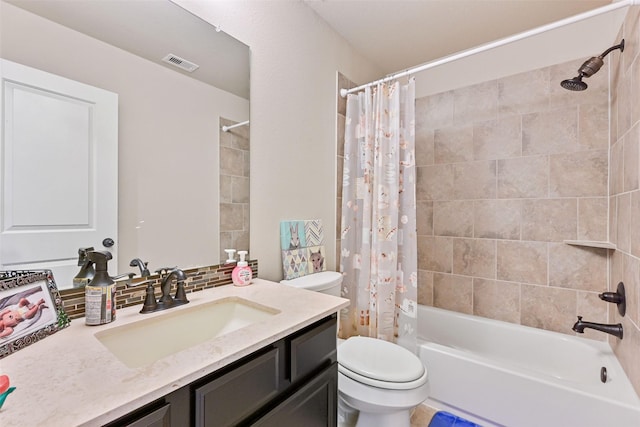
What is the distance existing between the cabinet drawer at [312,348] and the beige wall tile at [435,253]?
5.26 ft

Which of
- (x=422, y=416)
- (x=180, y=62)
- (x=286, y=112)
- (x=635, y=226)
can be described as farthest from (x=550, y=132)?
(x=180, y=62)

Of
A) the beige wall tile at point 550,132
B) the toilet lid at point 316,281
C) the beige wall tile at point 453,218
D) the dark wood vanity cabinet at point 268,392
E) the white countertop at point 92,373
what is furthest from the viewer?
the beige wall tile at point 453,218

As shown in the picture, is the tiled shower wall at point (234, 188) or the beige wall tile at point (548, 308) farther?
the beige wall tile at point (548, 308)

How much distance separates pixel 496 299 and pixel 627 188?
3.49 feet

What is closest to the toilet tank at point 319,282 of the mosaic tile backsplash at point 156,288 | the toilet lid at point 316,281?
the toilet lid at point 316,281

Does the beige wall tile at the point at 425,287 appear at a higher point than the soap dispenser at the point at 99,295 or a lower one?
lower

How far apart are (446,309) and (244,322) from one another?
6.00 ft

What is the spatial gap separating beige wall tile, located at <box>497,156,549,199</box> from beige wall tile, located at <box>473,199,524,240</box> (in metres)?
0.07

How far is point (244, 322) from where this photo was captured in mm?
1112

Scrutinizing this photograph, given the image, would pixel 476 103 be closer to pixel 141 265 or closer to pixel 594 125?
pixel 594 125

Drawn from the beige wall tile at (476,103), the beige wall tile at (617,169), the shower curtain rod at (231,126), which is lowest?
the beige wall tile at (617,169)

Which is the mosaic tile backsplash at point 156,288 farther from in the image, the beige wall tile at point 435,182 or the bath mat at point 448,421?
the beige wall tile at point 435,182

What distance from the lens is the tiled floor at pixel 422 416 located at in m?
1.66

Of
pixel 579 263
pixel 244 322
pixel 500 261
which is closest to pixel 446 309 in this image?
pixel 500 261
